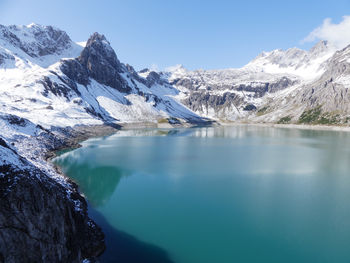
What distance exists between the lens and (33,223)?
45.0 ft

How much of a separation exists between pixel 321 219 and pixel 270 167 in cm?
2462

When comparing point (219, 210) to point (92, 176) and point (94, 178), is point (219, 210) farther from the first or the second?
point (92, 176)

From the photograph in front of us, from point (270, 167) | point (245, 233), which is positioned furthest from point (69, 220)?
point (270, 167)

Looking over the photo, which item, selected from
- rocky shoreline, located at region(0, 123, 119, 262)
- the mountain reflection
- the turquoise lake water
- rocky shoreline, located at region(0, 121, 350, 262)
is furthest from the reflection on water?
rocky shoreline, located at region(0, 123, 119, 262)

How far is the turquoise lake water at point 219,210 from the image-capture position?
19.9m

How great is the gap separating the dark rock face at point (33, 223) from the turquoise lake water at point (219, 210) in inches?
173

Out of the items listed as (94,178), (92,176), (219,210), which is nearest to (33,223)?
(219,210)

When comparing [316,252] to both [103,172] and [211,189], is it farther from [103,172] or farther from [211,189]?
[103,172]

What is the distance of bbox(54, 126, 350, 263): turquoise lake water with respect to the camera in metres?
19.9

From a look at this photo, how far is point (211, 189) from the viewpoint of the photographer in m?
34.9

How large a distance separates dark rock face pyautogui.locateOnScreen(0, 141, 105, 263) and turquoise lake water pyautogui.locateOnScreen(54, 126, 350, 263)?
173 inches

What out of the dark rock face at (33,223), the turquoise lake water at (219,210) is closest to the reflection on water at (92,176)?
the turquoise lake water at (219,210)

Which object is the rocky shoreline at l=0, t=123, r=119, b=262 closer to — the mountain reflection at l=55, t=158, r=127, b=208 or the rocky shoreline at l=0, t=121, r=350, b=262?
the rocky shoreline at l=0, t=121, r=350, b=262

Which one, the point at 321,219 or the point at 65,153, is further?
the point at 65,153
